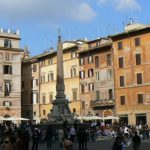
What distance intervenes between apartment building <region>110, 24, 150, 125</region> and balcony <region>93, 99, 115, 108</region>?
2.67ft

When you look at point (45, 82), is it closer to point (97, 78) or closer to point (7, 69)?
point (7, 69)

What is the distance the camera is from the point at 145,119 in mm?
47625

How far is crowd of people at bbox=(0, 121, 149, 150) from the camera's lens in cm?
1148

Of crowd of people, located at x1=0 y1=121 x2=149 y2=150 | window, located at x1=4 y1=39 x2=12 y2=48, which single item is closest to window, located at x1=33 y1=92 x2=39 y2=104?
window, located at x1=4 y1=39 x2=12 y2=48

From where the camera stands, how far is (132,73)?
4972 cm

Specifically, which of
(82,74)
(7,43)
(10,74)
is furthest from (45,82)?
(82,74)

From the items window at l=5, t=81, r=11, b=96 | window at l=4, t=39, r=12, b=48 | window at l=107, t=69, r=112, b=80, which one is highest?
window at l=4, t=39, r=12, b=48

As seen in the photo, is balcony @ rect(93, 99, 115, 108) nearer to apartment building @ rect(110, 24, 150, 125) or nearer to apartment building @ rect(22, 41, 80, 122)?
apartment building @ rect(110, 24, 150, 125)

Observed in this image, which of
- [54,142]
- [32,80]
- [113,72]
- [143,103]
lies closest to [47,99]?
[32,80]

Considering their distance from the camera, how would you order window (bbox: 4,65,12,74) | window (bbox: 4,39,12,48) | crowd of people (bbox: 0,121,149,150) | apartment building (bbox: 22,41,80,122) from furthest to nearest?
window (bbox: 4,39,12,48), window (bbox: 4,65,12,74), apartment building (bbox: 22,41,80,122), crowd of people (bbox: 0,121,149,150)

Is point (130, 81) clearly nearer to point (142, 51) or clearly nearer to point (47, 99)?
point (142, 51)

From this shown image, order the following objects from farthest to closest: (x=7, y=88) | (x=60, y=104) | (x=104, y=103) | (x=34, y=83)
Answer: (x=34, y=83) < (x=7, y=88) < (x=104, y=103) < (x=60, y=104)

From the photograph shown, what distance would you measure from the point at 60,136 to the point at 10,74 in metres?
36.1

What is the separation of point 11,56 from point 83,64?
1108 cm
